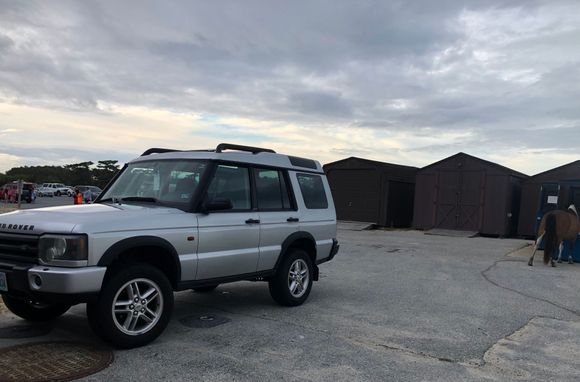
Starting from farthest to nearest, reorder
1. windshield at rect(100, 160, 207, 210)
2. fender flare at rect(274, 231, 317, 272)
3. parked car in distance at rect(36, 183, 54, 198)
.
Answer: parked car in distance at rect(36, 183, 54, 198) → fender flare at rect(274, 231, 317, 272) → windshield at rect(100, 160, 207, 210)

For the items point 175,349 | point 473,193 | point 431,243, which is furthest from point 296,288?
point 473,193

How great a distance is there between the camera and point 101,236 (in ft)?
14.8

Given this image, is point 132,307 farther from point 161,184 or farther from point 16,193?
point 16,193

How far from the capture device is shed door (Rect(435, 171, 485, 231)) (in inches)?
936

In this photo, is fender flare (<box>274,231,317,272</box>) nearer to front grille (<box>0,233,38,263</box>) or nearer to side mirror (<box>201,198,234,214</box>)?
side mirror (<box>201,198,234,214</box>)

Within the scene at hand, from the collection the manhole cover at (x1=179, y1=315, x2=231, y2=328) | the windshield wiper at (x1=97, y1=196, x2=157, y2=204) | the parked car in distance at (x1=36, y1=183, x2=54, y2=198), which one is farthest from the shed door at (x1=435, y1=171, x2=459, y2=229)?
the parked car in distance at (x1=36, y1=183, x2=54, y2=198)

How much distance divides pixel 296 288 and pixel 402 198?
→ 22.2 m

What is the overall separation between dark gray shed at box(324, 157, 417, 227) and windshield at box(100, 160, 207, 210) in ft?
70.8

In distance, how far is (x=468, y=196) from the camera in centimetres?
2402

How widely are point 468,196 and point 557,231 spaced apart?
10.9 metres

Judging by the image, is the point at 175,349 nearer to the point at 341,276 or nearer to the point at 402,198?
the point at 341,276

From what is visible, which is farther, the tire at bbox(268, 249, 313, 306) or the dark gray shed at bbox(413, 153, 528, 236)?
the dark gray shed at bbox(413, 153, 528, 236)

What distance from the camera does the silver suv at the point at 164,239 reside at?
445 centimetres

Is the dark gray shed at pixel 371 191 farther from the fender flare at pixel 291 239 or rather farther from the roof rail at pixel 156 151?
the roof rail at pixel 156 151
